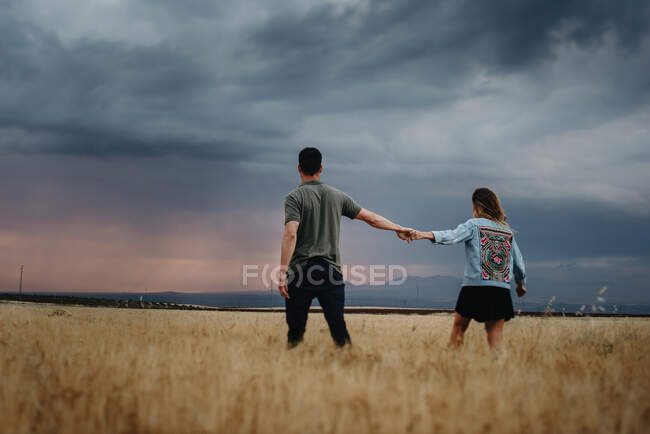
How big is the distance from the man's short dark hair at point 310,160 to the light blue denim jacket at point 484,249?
2058 millimetres

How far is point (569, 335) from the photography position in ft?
29.4

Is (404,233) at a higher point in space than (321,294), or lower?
higher

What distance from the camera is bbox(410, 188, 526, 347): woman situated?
7.03 m

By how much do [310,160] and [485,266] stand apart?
2885 mm

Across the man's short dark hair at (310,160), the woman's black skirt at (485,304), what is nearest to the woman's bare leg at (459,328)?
the woman's black skirt at (485,304)

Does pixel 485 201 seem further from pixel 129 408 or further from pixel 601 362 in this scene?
pixel 129 408

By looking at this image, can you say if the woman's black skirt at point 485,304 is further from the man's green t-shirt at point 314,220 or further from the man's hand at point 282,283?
the man's hand at point 282,283

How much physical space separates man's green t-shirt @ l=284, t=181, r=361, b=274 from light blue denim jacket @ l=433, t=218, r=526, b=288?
65.5 inches

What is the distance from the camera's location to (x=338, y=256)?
670 cm

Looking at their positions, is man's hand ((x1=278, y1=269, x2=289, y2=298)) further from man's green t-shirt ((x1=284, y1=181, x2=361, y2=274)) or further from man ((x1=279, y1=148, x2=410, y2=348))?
man's green t-shirt ((x1=284, y1=181, x2=361, y2=274))

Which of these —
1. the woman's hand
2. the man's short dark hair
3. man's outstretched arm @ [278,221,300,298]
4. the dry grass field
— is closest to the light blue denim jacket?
the woman's hand

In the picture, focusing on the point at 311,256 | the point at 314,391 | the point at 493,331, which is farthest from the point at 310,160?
the point at 314,391

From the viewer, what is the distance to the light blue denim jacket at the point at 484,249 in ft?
23.4

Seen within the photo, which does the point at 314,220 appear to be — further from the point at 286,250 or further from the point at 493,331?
the point at 493,331
